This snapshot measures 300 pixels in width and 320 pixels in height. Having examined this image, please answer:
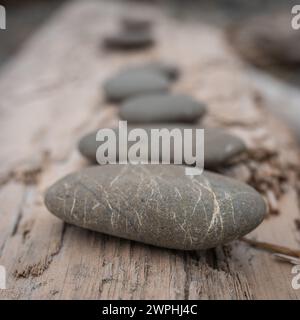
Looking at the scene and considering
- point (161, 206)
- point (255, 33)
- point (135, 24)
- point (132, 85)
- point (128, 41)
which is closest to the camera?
point (161, 206)

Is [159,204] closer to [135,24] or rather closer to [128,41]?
[128,41]

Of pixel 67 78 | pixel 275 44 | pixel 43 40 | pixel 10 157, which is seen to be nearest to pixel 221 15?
pixel 275 44

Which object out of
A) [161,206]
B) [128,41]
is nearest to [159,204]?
[161,206]

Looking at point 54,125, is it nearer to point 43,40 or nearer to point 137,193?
point 137,193

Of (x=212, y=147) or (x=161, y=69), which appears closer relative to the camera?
(x=212, y=147)

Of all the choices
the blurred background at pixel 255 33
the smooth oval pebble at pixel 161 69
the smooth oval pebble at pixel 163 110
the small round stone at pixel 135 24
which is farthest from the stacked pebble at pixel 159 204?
the small round stone at pixel 135 24

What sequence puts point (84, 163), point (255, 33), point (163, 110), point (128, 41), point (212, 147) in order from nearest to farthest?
point (212, 147) < point (84, 163) < point (163, 110) < point (128, 41) < point (255, 33)
